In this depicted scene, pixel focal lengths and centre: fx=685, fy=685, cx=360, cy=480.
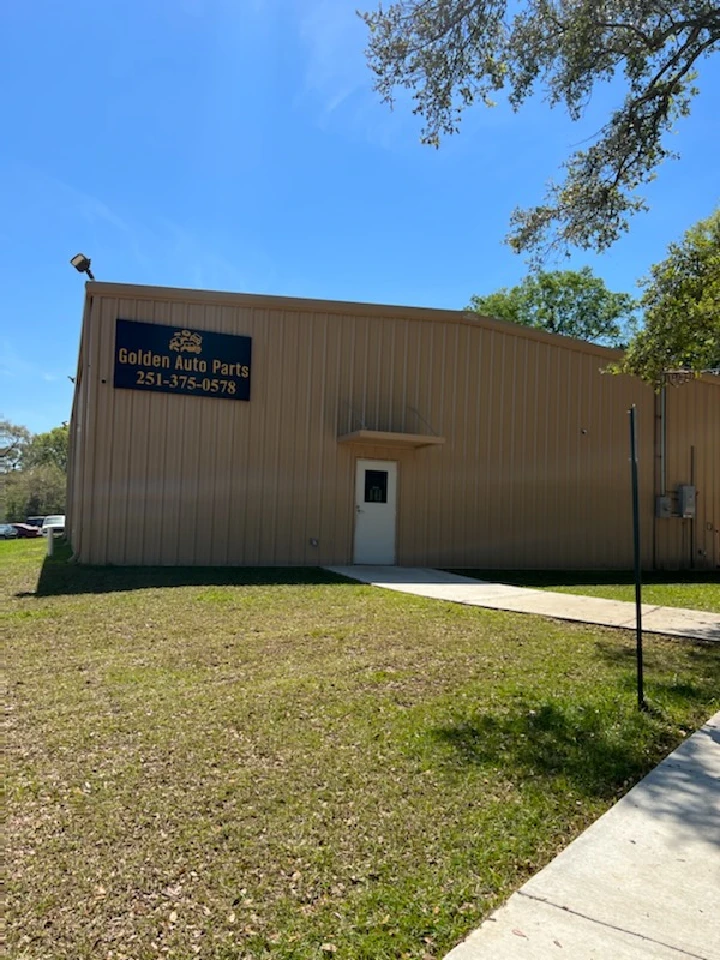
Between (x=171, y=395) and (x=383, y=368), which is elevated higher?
(x=383, y=368)

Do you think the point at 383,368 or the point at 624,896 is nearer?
the point at 624,896

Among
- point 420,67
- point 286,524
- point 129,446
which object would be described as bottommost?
point 286,524

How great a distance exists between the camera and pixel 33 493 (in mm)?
65188

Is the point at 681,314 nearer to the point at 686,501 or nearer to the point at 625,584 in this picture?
the point at 625,584

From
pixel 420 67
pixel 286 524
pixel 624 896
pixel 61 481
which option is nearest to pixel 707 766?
pixel 624 896

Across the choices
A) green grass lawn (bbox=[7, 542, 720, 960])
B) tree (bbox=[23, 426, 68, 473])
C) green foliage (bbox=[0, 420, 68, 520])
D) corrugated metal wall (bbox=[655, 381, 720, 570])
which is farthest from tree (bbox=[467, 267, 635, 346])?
tree (bbox=[23, 426, 68, 473])

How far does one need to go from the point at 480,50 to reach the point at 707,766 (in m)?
8.00

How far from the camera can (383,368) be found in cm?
1315

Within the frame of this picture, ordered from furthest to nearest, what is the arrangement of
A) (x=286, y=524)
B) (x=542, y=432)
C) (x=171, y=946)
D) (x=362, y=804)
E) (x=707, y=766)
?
(x=542, y=432) < (x=286, y=524) < (x=707, y=766) < (x=362, y=804) < (x=171, y=946)

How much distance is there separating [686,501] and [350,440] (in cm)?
826

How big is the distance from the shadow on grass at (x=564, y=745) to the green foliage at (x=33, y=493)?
220 feet

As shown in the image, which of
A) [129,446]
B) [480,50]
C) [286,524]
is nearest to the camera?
[480,50]

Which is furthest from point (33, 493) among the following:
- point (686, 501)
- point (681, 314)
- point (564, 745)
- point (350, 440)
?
point (564, 745)

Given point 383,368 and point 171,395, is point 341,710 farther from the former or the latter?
point 383,368
